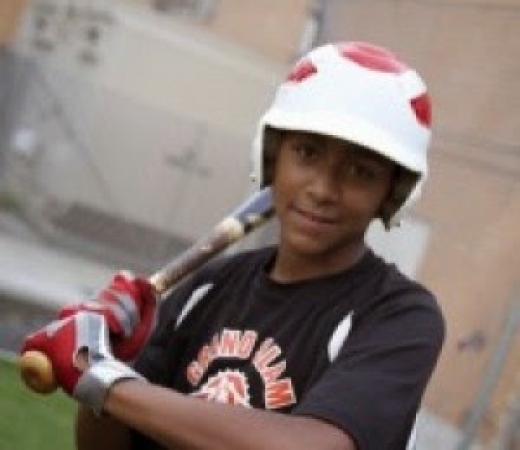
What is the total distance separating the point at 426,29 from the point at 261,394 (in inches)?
219

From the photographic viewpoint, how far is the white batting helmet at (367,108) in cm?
194

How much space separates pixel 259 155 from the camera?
2115 mm

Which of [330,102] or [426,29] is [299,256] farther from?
[426,29]

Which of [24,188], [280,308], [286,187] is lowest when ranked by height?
[24,188]

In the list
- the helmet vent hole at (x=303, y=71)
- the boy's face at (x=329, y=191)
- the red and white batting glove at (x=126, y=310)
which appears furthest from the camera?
the red and white batting glove at (x=126, y=310)

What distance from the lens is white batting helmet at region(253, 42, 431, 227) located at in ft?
6.37

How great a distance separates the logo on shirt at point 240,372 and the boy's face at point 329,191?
0.16 m

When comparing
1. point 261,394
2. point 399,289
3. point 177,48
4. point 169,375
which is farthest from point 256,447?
point 177,48

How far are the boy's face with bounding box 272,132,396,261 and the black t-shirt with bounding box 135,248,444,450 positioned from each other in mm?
57

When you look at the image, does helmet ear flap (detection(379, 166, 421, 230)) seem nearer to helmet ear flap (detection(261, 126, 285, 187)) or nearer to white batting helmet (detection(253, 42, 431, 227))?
white batting helmet (detection(253, 42, 431, 227))

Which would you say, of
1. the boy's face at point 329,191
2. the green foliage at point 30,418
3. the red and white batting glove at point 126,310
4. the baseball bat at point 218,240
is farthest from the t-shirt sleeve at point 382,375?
the green foliage at point 30,418

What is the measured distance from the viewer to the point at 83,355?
195 cm

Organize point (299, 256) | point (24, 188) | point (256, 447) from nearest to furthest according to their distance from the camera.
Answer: point (256, 447)
point (299, 256)
point (24, 188)

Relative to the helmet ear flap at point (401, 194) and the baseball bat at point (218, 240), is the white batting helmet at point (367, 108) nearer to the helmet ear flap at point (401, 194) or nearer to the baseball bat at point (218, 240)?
the helmet ear flap at point (401, 194)
